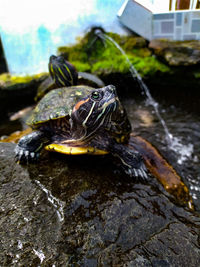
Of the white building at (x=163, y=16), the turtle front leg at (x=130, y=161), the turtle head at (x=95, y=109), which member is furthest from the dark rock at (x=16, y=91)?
the turtle head at (x=95, y=109)

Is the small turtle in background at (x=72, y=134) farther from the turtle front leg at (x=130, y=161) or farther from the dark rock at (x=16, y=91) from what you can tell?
the dark rock at (x=16, y=91)

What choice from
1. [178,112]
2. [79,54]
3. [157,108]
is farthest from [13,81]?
[178,112]

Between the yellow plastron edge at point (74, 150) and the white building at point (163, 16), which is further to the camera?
the yellow plastron edge at point (74, 150)

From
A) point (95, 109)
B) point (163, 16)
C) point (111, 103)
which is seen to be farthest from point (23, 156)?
point (163, 16)

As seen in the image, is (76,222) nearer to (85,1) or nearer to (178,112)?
(85,1)

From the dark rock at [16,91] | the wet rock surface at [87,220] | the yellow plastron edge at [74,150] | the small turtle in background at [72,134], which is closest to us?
the wet rock surface at [87,220]

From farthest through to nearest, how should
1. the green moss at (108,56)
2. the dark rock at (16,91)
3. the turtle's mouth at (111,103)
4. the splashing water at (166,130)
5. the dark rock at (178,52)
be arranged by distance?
the dark rock at (16,91) → the green moss at (108,56) → the dark rock at (178,52) → the splashing water at (166,130) → the turtle's mouth at (111,103)

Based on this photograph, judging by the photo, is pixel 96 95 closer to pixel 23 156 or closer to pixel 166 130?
pixel 23 156
